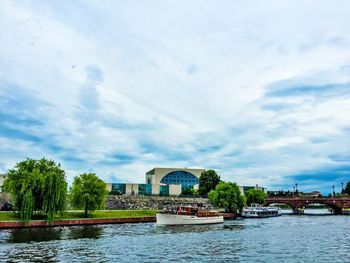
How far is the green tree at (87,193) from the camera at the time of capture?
3189 inches

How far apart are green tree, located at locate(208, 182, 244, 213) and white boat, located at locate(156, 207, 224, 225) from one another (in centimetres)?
1932

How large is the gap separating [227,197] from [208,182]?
59.9m

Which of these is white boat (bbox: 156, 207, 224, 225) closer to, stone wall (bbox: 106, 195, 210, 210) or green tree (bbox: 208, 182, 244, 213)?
green tree (bbox: 208, 182, 244, 213)

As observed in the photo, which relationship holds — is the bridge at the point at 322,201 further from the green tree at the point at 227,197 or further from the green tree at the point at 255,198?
the green tree at the point at 227,197

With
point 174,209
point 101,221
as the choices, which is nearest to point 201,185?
point 174,209

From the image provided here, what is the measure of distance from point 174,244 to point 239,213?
80666 millimetres

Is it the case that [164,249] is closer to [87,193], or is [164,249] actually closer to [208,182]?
[87,193]

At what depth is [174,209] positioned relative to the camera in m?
90.5

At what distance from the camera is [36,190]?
67062mm

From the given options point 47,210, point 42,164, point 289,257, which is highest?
point 42,164

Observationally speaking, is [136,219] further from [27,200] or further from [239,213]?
[239,213]

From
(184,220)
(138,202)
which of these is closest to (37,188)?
(184,220)

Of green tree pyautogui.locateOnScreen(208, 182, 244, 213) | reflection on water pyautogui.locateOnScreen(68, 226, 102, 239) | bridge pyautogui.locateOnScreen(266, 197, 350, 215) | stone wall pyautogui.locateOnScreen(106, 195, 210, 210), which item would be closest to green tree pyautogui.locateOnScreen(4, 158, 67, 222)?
reflection on water pyautogui.locateOnScreen(68, 226, 102, 239)

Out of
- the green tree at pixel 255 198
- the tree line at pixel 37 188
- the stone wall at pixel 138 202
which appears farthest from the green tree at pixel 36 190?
the green tree at pixel 255 198
